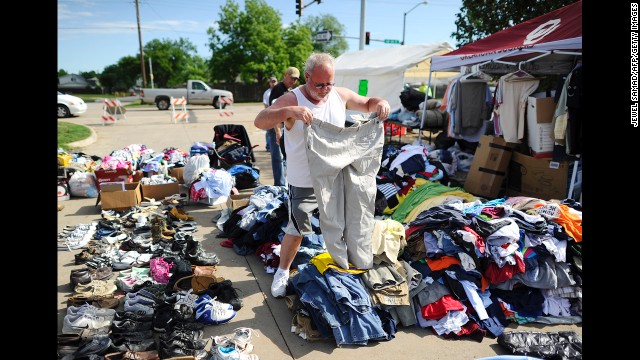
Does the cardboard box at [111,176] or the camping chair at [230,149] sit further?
the camping chair at [230,149]

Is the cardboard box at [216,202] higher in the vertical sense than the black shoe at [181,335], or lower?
higher

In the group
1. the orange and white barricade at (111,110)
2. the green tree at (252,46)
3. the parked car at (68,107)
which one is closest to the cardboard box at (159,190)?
the orange and white barricade at (111,110)

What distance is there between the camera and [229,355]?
2.86 metres

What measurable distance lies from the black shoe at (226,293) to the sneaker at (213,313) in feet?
0.56

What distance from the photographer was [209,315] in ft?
11.0

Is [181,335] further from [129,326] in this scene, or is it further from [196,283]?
[196,283]

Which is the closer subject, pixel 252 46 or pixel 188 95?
pixel 188 95

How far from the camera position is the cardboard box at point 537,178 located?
618 cm

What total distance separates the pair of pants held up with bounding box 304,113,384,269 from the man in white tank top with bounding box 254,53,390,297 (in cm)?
16

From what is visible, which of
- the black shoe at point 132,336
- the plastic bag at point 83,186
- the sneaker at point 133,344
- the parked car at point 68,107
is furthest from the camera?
the parked car at point 68,107

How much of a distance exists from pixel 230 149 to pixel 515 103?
511 cm

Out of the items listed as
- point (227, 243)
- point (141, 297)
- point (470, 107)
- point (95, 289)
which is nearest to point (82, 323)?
point (141, 297)

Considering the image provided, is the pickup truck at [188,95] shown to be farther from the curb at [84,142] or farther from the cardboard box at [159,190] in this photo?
the cardboard box at [159,190]
